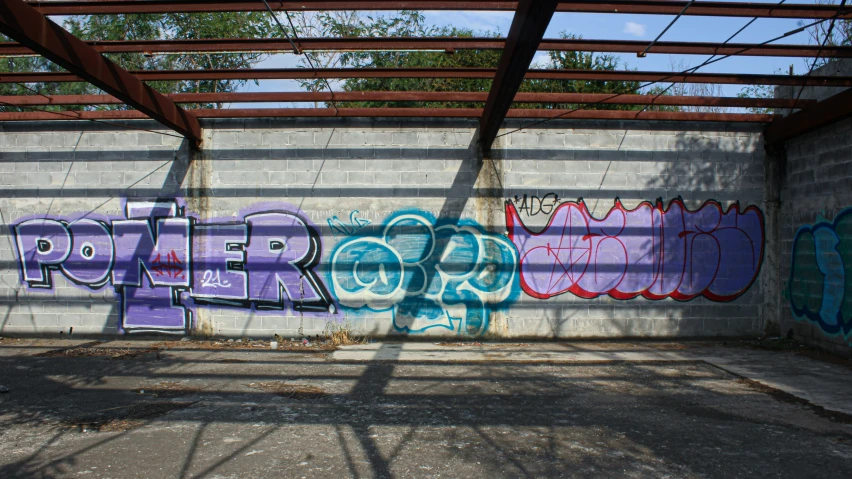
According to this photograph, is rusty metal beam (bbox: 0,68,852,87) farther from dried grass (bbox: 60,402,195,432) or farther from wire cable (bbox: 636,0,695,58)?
dried grass (bbox: 60,402,195,432)

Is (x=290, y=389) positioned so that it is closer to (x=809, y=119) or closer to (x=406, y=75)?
(x=406, y=75)

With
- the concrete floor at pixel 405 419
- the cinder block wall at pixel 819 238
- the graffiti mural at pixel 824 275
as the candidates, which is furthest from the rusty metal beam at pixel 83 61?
the graffiti mural at pixel 824 275

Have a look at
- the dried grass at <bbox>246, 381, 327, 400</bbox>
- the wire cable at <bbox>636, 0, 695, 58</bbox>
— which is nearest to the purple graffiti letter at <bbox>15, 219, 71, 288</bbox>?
the dried grass at <bbox>246, 381, 327, 400</bbox>

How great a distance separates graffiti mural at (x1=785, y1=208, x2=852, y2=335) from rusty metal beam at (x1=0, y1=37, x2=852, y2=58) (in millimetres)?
2733

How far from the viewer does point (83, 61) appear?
704 centimetres

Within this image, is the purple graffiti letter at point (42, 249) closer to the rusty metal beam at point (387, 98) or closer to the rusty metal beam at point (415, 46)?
the rusty metal beam at point (387, 98)

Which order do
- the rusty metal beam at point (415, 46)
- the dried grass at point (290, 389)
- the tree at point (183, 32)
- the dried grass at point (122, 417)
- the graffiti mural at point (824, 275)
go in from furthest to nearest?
1. the tree at point (183, 32)
2. the graffiti mural at point (824, 275)
3. the rusty metal beam at point (415, 46)
4. the dried grass at point (290, 389)
5. the dried grass at point (122, 417)

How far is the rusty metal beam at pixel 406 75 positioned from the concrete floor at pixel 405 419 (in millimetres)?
4234

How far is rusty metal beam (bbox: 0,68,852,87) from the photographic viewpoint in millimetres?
8133

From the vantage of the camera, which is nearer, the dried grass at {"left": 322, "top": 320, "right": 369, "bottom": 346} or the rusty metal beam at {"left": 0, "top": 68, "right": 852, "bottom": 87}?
the rusty metal beam at {"left": 0, "top": 68, "right": 852, "bottom": 87}

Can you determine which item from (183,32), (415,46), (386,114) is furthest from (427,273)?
(183,32)

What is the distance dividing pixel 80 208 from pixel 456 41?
7.40m

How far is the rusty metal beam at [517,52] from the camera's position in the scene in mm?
6121

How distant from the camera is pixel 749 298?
9.94m
